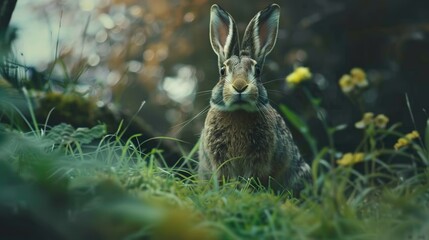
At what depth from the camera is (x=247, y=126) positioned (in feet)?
19.1

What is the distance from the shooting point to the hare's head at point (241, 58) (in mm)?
5484

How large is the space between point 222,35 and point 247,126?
83 cm

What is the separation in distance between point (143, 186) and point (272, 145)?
177 cm

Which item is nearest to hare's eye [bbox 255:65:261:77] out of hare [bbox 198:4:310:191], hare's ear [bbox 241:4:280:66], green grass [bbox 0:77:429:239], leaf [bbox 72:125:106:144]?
hare [bbox 198:4:310:191]

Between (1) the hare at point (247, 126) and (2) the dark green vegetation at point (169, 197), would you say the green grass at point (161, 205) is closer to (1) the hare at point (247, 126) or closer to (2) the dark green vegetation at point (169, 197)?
(2) the dark green vegetation at point (169, 197)

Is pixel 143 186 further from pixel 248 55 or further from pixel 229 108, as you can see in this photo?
pixel 248 55

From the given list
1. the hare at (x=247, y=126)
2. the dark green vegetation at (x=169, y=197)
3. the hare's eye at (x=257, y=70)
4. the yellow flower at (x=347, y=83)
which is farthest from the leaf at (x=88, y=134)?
the yellow flower at (x=347, y=83)

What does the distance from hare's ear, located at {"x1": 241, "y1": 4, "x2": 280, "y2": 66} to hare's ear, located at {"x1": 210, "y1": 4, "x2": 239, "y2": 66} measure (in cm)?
10

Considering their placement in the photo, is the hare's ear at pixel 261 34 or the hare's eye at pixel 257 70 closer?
the hare's eye at pixel 257 70

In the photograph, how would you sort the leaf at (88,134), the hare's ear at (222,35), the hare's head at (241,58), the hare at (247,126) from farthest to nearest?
1. the hare's ear at (222,35)
2. the hare at (247,126)
3. the hare's head at (241,58)
4. the leaf at (88,134)

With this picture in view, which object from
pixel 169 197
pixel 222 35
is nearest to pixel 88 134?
pixel 169 197

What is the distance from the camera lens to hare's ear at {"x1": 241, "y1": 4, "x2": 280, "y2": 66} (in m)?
5.89

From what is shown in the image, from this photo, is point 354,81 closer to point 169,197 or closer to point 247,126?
point 169,197

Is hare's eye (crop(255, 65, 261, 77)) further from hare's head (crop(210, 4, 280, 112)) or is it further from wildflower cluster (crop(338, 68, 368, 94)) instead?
wildflower cluster (crop(338, 68, 368, 94))
